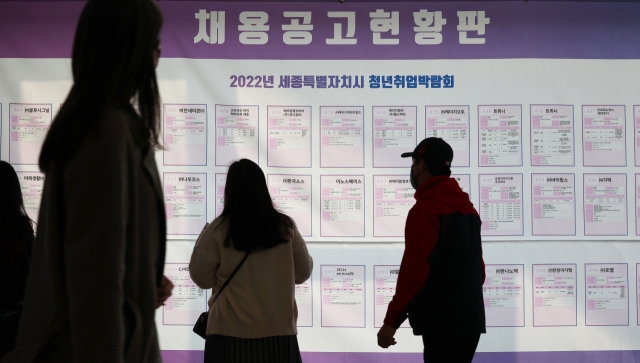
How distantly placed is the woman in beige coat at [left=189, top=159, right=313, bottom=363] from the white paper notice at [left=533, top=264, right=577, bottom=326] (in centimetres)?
183

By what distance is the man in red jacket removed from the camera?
102 inches

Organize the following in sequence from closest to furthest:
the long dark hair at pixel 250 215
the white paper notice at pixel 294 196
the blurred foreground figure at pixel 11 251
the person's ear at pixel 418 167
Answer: the blurred foreground figure at pixel 11 251, the long dark hair at pixel 250 215, the person's ear at pixel 418 167, the white paper notice at pixel 294 196

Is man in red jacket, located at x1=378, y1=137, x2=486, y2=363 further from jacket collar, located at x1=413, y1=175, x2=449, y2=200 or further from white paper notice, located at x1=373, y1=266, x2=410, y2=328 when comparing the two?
white paper notice, located at x1=373, y1=266, x2=410, y2=328

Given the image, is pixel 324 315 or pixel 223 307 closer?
pixel 223 307

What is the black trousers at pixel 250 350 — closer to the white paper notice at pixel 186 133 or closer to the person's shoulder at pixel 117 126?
the white paper notice at pixel 186 133

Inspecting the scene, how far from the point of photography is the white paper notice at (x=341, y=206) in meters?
3.73

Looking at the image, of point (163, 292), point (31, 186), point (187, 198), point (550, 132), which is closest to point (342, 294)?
point (187, 198)

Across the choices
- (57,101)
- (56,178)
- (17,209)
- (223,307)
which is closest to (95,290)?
(56,178)

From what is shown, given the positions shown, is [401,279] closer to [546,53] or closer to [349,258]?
[349,258]

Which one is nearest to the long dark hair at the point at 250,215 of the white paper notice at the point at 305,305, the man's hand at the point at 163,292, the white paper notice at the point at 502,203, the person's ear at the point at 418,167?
the person's ear at the point at 418,167

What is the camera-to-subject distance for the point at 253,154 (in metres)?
3.73

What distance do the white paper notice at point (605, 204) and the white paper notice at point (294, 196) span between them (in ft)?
5.47

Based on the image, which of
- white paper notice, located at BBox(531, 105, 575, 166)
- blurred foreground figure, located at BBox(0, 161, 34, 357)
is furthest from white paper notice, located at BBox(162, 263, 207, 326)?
white paper notice, located at BBox(531, 105, 575, 166)

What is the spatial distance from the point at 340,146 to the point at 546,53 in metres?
1.37
